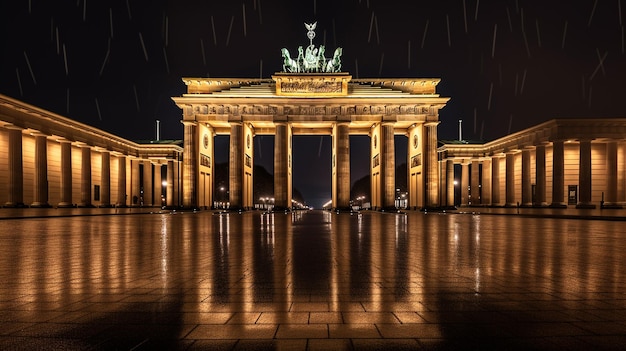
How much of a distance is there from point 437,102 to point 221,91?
1118 inches

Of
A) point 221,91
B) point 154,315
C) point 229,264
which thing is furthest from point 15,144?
point 154,315

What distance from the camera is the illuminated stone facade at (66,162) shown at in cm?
3650

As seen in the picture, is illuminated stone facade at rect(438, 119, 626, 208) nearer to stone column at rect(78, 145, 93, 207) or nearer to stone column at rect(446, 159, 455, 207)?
stone column at rect(446, 159, 455, 207)

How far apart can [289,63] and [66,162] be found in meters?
29.3

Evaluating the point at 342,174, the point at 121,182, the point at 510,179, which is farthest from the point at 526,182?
the point at 121,182

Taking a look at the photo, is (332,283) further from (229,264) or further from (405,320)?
(229,264)

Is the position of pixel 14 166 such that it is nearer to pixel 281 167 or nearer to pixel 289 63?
pixel 281 167

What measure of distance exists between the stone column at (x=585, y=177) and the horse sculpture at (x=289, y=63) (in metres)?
34.8

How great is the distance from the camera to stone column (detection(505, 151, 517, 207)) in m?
55.3

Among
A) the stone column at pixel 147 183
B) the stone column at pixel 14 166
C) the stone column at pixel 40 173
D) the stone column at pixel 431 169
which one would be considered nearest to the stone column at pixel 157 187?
the stone column at pixel 147 183

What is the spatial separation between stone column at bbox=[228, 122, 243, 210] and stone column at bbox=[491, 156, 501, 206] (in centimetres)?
3663

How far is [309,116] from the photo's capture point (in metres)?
52.5

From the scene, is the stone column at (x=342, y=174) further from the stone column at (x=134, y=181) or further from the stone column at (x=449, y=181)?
the stone column at (x=134, y=181)

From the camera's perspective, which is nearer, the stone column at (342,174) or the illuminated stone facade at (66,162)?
the illuminated stone facade at (66,162)
